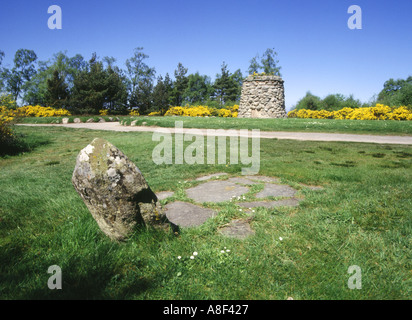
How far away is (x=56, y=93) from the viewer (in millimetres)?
38656

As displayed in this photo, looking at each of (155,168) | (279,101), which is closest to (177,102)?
(279,101)

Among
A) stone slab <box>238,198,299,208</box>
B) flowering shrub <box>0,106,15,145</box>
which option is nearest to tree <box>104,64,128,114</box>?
flowering shrub <box>0,106,15,145</box>

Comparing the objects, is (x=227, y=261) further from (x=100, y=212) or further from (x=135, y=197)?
(x=100, y=212)

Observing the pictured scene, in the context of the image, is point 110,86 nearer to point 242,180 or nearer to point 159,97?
point 159,97

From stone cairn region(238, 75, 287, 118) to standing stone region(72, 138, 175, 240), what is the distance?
89.3 ft

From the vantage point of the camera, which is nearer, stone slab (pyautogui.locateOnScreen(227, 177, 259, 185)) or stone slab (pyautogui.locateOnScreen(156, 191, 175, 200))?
stone slab (pyautogui.locateOnScreen(156, 191, 175, 200))

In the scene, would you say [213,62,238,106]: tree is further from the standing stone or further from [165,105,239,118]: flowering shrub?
the standing stone

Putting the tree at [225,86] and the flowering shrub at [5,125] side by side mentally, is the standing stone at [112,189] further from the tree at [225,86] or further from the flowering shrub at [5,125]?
the tree at [225,86]

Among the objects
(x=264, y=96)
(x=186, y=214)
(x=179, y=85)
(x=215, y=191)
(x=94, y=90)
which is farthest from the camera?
(x=179, y=85)

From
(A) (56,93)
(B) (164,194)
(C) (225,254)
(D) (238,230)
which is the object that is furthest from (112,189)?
(A) (56,93)

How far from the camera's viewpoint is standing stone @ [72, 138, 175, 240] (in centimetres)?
230

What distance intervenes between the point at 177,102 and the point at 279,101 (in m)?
30.7

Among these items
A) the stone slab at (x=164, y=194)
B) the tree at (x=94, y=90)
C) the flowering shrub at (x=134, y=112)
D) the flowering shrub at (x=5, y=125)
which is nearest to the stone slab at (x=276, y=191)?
the stone slab at (x=164, y=194)

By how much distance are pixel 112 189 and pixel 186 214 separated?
4.41 ft
